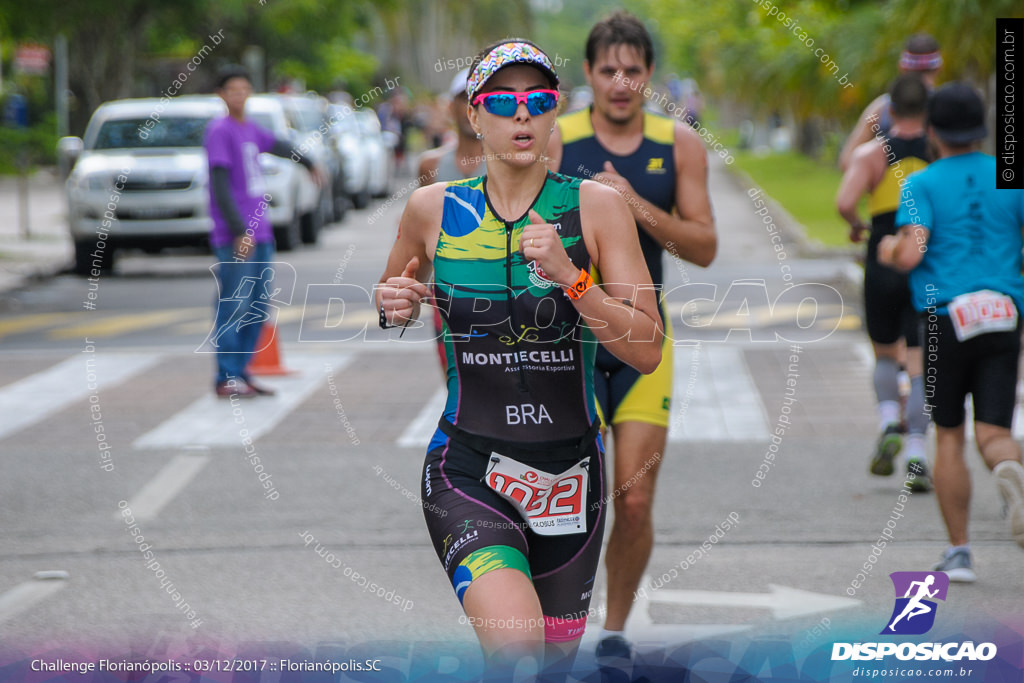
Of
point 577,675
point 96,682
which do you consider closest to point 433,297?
point 577,675

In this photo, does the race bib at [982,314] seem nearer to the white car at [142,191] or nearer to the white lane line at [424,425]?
the white lane line at [424,425]

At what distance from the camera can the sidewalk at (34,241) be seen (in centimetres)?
1703

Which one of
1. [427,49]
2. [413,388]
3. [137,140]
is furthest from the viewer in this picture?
[427,49]

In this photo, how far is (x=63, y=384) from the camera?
10547 mm

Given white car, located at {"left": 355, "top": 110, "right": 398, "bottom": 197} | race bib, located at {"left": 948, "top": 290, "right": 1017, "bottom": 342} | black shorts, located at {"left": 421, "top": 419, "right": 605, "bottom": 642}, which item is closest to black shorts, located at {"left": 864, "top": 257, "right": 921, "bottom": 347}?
race bib, located at {"left": 948, "top": 290, "right": 1017, "bottom": 342}

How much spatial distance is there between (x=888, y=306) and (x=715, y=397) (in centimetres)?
279

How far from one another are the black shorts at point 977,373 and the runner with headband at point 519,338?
7.31 feet

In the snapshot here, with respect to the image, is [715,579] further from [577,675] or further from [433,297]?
[433,297]

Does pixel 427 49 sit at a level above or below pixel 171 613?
above

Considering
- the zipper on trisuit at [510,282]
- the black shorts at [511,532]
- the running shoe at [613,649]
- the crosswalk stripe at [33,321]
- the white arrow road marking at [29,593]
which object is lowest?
the crosswalk stripe at [33,321]

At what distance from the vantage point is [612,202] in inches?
139

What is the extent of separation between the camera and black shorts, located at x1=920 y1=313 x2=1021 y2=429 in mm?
5262

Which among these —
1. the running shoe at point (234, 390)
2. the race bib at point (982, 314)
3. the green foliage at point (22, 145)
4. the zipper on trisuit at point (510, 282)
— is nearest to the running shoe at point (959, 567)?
the race bib at point (982, 314)

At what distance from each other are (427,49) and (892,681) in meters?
57.2
